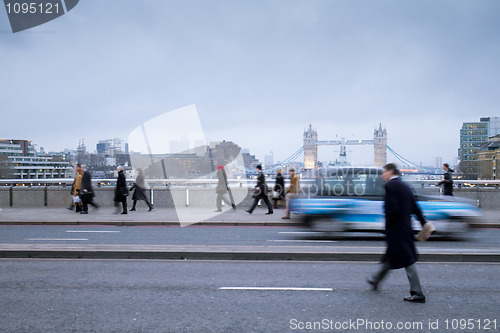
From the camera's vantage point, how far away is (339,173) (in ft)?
37.5

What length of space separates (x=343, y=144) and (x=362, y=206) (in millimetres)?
140766

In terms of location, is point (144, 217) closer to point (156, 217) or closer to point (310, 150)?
point (156, 217)

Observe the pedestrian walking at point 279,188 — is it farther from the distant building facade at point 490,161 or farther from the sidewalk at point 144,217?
the distant building facade at point 490,161

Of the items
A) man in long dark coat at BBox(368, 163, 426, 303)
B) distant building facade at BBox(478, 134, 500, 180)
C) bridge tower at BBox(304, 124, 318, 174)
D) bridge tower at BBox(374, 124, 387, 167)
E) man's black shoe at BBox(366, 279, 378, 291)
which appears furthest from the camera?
bridge tower at BBox(304, 124, 318, 174)

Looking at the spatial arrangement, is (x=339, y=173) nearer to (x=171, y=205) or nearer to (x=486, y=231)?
(x=486, y=231)

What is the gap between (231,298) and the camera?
6230 mm

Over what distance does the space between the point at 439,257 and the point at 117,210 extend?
1211 centimetres

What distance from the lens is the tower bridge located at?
15275 cm

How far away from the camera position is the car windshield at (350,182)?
1098 cm

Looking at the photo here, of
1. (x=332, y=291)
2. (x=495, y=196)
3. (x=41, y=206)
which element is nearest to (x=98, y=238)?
(x=332, y=291)

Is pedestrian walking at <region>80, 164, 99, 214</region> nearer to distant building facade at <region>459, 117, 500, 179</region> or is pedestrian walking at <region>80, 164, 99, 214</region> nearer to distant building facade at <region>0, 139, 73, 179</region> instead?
distant building facade at <region>0, 139, 73, 179</region>

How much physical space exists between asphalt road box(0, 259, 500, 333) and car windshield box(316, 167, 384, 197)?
2963 mm

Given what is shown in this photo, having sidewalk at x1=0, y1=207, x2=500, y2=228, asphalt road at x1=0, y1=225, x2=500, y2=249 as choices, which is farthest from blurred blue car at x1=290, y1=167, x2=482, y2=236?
sidewalk at x1=0, y1=207, x2=500, y2=228

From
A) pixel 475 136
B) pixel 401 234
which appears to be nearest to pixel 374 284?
pixel 401 234
